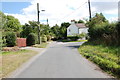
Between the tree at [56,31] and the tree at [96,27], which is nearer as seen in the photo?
the tree at [96,27]

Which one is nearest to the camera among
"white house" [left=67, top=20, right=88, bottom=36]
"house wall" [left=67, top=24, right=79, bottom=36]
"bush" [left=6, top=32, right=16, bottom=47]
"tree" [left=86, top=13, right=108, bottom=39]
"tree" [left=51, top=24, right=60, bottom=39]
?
"tree" [left=86, top=13, right=108, bottom=39]

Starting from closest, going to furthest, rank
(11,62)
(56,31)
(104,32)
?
(11,62)
(104,32)
(56,31)

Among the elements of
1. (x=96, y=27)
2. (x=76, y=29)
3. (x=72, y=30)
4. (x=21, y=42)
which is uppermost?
(x=76, y=29)

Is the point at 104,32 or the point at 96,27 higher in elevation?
the point at 96,27

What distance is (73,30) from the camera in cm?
7462

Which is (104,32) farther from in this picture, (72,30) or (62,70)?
(72,30)

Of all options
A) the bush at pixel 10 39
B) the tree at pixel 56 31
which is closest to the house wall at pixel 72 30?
the tree at pixel 56 31

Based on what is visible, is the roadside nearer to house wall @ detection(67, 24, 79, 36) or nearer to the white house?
the white house

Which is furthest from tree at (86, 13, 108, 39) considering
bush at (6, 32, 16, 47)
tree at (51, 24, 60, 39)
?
tree at (51, 24, 60, 39)

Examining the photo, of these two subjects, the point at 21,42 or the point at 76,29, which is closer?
the point at 21,42

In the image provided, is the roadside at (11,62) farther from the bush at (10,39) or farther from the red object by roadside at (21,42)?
the red object by roadside at (21,42)

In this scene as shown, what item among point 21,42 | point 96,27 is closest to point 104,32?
point 96,27

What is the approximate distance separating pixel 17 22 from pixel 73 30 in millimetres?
24313

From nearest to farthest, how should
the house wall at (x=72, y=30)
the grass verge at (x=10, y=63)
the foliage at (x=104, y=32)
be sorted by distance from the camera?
1. the grass verge at (x=10, y=63)
2. the foliage at (x=104, y=32)
3. the house wall at (x=72, y=30)
